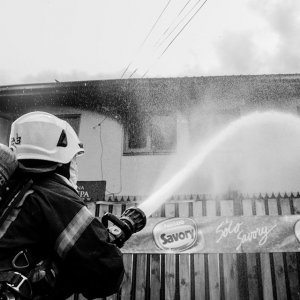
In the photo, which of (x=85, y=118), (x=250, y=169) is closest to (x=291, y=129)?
(x=250, y=169)

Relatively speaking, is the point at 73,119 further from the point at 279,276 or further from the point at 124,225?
the point at 124,225

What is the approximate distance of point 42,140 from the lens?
1.92 metres

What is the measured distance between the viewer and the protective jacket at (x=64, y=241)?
1.54m

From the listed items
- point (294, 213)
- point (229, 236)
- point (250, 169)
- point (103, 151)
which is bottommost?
point (229, 236)

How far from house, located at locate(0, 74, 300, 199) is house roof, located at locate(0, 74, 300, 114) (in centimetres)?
3

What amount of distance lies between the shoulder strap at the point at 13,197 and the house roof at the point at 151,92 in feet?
26.8

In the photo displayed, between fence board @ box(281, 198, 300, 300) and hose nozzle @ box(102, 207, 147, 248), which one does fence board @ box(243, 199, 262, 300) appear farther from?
hose nozzle @ box(102, 207, 147, 248)

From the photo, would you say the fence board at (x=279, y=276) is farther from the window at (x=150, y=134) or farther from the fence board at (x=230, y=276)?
the window at (x=150, y=134)

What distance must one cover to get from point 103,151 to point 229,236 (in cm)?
627

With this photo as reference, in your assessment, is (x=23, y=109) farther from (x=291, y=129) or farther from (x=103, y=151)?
(x=291, y=129)

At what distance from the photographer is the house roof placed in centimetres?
933

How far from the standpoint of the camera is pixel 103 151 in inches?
404

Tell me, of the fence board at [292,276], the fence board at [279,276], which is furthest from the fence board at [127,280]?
the fence board at [292,276]

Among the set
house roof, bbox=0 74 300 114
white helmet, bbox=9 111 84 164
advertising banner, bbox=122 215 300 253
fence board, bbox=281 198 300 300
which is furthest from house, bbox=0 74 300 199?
white helmet, bbox=9 111 84 164
